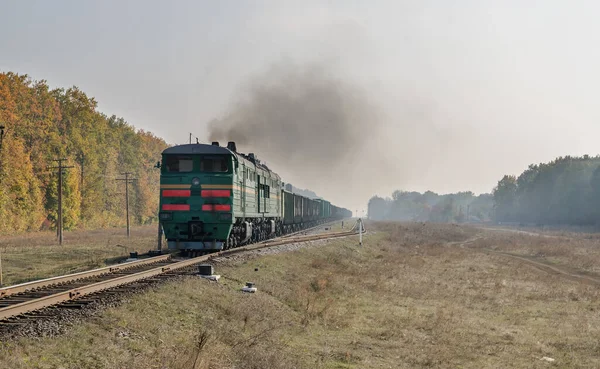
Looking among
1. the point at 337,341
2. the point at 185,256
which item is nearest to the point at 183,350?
the point at 337,341

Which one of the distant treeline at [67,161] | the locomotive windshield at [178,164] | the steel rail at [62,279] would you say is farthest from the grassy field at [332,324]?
the distant treeline at [67,161]

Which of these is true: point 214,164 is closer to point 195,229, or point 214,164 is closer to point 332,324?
point 195,229

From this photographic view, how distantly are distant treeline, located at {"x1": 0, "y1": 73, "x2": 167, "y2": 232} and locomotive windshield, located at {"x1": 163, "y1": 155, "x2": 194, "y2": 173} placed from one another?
1464 inches

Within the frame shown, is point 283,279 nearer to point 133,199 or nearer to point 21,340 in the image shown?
point 21,340

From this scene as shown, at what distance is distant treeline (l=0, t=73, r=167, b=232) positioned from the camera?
192 ft

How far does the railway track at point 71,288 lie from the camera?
34.7 feet

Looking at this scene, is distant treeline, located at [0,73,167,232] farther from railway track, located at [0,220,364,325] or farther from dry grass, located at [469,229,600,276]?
dry grass, located at [469,229,600,276]

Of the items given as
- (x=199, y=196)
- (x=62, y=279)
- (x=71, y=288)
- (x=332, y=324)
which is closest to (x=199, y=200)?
(x=199, y=196)

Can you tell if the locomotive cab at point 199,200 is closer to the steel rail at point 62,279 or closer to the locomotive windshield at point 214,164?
the locomotive windshield at point 214,164

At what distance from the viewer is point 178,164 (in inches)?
942

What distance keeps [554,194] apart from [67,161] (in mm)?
109957

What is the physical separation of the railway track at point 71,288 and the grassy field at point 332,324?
1225 millimetres

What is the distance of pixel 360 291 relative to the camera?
936 inches

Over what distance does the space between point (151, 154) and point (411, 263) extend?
82.0m
